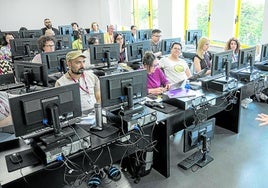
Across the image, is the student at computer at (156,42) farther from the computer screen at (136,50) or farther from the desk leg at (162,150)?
the desk leg at (162,150)

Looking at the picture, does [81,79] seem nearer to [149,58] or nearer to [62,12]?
[149,58]

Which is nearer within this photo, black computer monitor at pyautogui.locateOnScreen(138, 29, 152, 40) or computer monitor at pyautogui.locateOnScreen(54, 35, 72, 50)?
computer monitor at pyautogui.locateOnScreen(54, 35, 72, 50)

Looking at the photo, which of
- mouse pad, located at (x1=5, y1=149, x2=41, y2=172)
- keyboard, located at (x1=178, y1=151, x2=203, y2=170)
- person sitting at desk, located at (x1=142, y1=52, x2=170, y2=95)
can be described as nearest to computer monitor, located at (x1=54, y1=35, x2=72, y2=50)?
person sitting at desk, located at (x1=142, y1=52, x2=170, y2=95)

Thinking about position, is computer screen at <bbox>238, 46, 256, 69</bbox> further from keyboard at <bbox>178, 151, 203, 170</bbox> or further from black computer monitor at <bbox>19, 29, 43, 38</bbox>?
black computer monitor at <bbox>19, 29, 43, 38</bbox>

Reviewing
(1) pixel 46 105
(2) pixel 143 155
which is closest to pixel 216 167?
(2) pixel 143 155

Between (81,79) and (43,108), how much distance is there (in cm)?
100

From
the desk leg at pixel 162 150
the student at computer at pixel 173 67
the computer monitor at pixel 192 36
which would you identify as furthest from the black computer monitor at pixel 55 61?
the computer monitor at pixel 192 36

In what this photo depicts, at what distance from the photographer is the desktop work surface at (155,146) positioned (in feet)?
5.14

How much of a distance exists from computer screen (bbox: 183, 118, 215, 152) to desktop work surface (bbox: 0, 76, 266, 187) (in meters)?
0.14

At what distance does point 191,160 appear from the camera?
2688 mm

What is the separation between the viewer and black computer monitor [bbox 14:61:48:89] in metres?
2.73

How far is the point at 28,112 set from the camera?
1.57 m

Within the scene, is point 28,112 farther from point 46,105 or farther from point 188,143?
point 188,143

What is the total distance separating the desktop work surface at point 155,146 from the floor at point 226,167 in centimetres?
14
